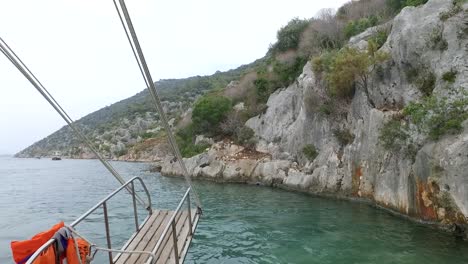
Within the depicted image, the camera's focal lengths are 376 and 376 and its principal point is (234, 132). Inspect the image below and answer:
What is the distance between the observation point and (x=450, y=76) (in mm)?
15484

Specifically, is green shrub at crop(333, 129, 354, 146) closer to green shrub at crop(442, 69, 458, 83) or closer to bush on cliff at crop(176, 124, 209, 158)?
green shrub at crop(442, 69, 458, 83)

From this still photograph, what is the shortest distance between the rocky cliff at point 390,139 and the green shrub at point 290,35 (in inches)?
384

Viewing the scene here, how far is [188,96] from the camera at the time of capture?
113m

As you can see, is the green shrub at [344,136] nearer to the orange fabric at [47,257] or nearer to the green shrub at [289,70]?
the green shrub at [289,70]

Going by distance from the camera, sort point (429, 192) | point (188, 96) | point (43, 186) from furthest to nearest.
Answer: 1. point (188, 96)
2. point (43, 186)
3. point (429, 192)

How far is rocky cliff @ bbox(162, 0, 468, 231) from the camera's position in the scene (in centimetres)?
1319

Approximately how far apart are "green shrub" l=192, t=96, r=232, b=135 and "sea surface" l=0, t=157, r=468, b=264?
15.3 meters

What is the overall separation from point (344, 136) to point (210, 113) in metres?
20.3

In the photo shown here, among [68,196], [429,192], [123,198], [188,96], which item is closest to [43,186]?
[68,196]

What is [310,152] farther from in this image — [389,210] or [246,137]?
[246,137]

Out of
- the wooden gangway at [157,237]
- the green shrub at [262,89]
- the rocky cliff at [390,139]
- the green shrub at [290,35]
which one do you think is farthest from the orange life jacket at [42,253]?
the green shrub at [290,35]

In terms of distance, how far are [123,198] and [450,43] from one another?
64.2 feet

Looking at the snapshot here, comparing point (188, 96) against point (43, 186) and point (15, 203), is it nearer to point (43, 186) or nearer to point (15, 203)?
point (43, 186)

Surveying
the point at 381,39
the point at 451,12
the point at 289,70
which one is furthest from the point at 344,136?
the point at 289,70
